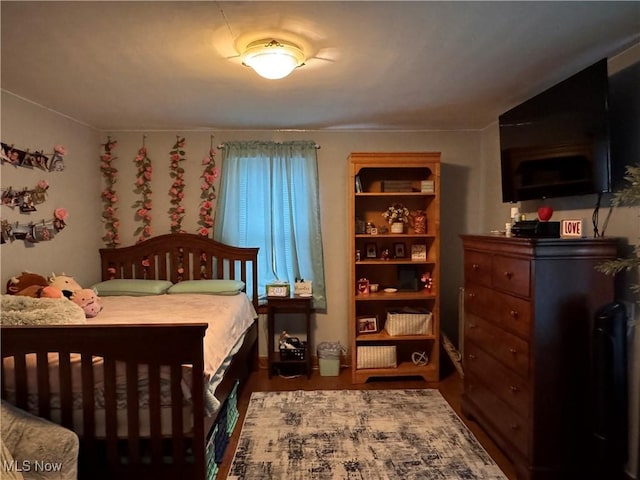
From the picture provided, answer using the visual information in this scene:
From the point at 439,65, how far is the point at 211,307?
2220 millimetres

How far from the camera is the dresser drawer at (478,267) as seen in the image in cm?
253

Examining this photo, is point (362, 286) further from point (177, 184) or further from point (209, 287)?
point (177, 184)

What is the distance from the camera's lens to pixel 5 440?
5.41ft

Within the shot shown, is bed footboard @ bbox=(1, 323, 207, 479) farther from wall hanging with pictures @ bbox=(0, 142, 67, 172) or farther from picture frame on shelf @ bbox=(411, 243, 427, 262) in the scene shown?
picture frame on shelf @ bbox=(411, 243, 427, 262)

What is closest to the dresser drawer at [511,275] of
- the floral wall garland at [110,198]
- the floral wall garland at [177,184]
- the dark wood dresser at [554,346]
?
the dark wood dresser at [554,346]

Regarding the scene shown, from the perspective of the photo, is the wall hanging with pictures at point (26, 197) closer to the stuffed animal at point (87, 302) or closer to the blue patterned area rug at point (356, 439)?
the stuffed animal at point (87, 302)

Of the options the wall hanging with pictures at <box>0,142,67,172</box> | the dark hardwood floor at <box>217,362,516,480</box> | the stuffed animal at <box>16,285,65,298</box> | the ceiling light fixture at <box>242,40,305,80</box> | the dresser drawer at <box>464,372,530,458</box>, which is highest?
the ceiling light fixture at <box>242,40,305,80</box>

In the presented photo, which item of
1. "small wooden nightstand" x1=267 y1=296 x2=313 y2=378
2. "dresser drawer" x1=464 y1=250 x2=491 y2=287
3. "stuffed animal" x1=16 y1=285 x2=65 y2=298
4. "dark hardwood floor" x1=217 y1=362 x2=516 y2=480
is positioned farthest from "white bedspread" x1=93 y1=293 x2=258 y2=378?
"dresser drawer" x1=464 y1=250 x2=491 y2=287

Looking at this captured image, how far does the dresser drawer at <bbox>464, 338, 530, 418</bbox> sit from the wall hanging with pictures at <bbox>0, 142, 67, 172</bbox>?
11.2ft

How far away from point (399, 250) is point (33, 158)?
3.13 m

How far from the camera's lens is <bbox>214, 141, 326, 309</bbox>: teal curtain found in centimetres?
390

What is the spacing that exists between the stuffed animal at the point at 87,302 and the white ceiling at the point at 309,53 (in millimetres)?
1388

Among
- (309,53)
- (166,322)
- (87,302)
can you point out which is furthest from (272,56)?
(87,302)

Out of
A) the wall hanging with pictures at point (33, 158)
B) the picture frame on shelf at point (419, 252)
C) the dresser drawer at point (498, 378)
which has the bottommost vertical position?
the dresser drawer at point (498, 378)
